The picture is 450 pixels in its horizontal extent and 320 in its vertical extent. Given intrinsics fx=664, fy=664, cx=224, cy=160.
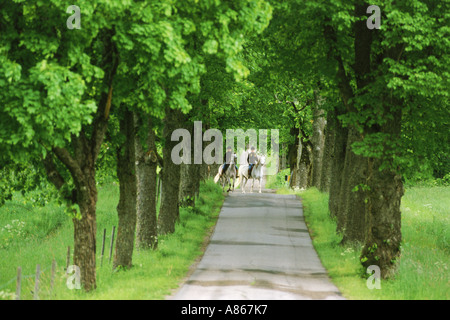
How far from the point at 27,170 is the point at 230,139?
3066 centimetres

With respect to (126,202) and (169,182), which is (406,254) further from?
(126,202)

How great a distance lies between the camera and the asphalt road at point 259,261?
14555mm

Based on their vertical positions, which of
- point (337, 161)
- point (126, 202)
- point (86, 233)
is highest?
point (337, 161)

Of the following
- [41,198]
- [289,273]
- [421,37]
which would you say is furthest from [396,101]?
[41,198]

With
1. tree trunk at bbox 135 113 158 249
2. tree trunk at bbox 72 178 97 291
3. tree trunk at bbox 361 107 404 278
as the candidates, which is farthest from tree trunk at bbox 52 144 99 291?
tree trunk at bbox 361 107 404 278

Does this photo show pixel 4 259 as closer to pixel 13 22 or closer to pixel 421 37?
pixel 13 22

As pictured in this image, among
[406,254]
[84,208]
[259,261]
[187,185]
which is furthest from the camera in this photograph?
[187,185]

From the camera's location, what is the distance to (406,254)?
20.7 metres

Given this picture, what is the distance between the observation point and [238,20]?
13.8 metres

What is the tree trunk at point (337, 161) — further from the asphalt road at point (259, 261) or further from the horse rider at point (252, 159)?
the horse rider at point (252, 159)

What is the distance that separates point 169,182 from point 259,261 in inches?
241

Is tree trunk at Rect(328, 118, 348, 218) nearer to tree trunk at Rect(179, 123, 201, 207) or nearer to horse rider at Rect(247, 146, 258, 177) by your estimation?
tree trunk at Rect(179, 123, 201, 207)

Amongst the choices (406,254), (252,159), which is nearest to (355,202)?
(406,254)

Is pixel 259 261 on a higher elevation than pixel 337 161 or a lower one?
lower
